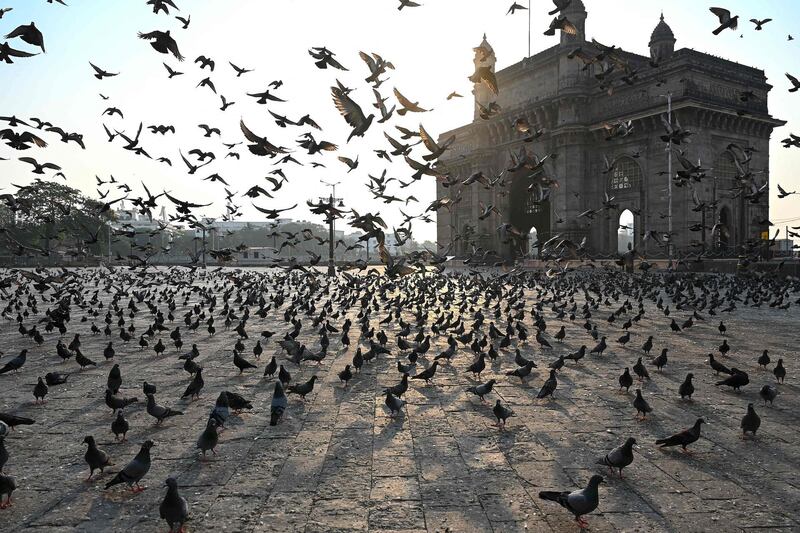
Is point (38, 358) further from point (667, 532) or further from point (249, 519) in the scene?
point (667, 532)

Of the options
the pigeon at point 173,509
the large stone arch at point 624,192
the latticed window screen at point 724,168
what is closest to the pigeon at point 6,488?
the pigeon at point 173,509

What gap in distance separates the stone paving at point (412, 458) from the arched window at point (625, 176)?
112ft

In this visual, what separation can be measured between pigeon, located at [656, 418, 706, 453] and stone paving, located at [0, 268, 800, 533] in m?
0.15

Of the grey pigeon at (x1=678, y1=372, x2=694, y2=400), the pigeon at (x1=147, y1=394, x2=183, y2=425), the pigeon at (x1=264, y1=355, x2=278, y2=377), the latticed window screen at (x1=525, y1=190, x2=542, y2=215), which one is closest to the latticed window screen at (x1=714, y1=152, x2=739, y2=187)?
the latticed window screen at (x1=525, y1=190, x2=542, y2=215)

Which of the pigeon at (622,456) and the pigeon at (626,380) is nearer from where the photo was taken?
the pigeon at (622,456)

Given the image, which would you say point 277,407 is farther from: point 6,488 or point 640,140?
point 640,140

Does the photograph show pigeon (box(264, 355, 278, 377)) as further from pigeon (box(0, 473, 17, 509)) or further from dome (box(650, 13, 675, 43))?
dome (box(650, 13, 675, 43))

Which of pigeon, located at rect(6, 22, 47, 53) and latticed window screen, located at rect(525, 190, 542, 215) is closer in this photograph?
pigeon, located at rect(6, 22, 47, 53)

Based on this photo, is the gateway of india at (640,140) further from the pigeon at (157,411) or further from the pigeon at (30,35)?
the pigeon at (30,35)

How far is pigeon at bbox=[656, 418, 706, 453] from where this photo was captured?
5484 mm

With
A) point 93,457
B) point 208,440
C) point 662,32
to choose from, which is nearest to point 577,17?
point 662,32

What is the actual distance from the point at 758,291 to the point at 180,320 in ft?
70.6

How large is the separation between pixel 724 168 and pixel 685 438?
4117cm

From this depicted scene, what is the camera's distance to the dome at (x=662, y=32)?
41.8 m
